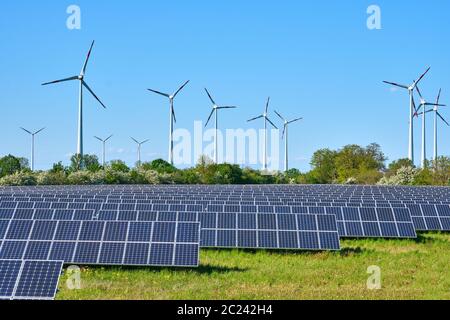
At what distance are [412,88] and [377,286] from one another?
81.8 metres

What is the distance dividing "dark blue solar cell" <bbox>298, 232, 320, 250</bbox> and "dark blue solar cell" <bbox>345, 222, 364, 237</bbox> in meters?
3.49

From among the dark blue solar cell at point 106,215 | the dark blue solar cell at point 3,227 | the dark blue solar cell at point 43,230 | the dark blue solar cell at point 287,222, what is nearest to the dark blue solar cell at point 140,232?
the dark blue solar cell at point 43,230

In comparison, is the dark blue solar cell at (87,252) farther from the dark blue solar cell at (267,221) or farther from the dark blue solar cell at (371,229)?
the dark blue solar cell at (371,229)

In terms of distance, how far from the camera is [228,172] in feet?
360

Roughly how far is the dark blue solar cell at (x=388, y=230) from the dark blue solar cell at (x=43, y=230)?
1198 cm

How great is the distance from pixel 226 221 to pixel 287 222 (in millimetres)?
2028

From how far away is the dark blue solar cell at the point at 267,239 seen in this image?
22594 millimetres

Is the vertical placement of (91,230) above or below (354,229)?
above

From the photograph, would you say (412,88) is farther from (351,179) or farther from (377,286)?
(377,286)

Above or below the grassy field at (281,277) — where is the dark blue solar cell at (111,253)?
above

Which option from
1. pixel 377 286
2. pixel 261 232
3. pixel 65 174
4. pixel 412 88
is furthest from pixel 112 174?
pixel 377 286

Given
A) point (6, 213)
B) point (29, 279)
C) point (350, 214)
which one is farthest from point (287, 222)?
point (29, 279)

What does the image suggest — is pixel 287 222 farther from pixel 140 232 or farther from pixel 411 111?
pixel 411 111

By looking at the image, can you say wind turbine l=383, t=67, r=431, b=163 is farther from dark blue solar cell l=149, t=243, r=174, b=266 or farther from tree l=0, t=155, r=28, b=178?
dark blue solar cell l=149, t=243, r=174, b=266
